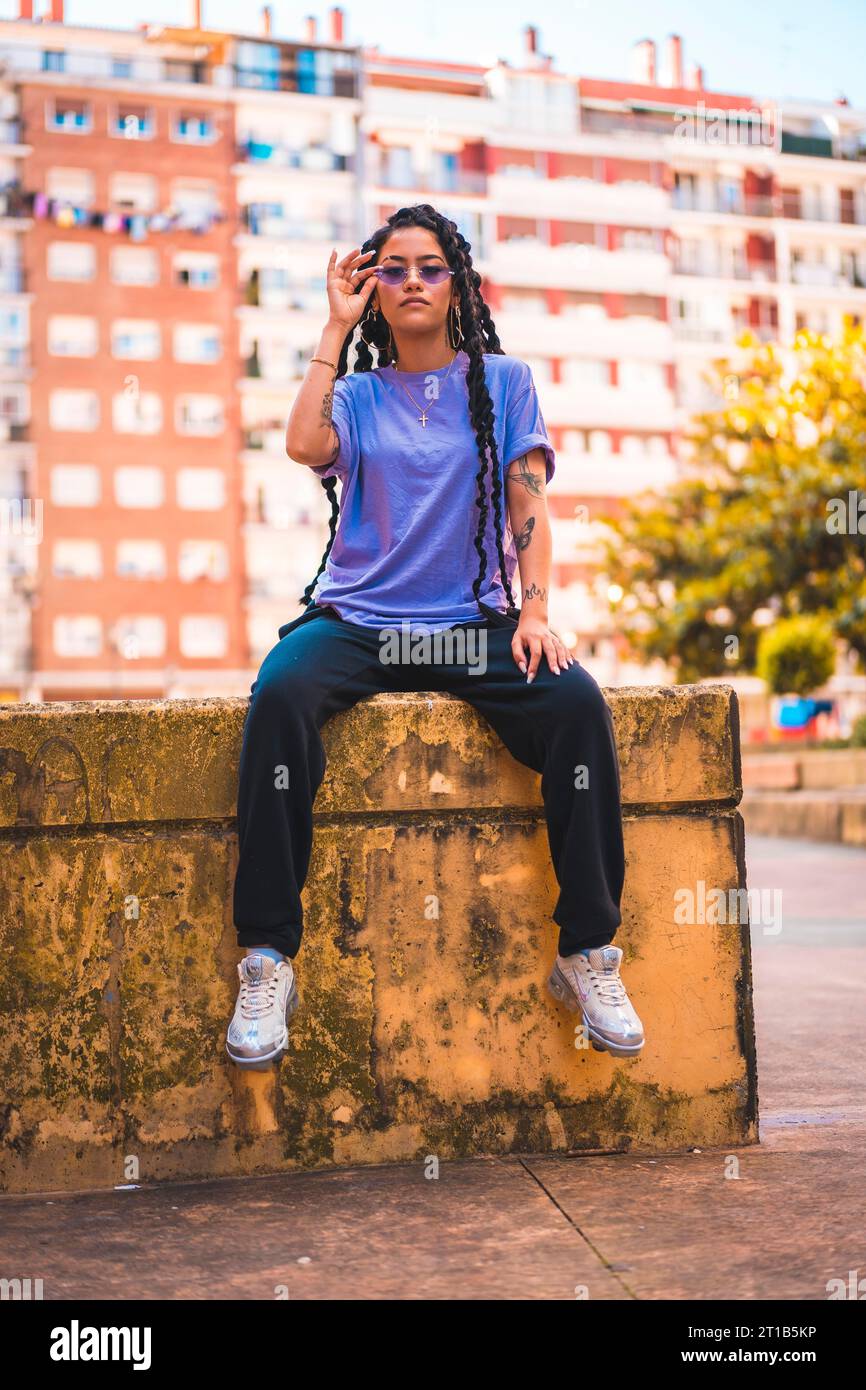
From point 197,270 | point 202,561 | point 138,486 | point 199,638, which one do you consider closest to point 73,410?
point 138,486

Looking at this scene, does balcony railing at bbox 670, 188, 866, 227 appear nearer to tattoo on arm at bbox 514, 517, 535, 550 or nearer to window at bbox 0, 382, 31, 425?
window at bbox 0, 382, 31, 425

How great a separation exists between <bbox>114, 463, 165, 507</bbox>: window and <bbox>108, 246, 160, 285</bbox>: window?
19.6ft

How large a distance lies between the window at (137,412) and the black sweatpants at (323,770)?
50538 mm

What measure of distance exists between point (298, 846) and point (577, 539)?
5367 centimetres

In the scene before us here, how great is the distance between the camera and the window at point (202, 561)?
174 feet

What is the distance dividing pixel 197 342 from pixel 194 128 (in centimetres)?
724

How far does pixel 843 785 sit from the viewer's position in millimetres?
18641

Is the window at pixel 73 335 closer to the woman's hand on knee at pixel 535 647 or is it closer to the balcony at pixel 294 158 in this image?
the balcony at pixel 294 158

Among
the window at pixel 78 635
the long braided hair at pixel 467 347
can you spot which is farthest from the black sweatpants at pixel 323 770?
the window at pixel 78 635

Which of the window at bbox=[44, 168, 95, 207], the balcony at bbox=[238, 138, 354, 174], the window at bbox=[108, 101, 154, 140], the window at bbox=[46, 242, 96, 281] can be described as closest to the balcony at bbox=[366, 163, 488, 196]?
the balcony at bbox=[238, 138, 354, 174]

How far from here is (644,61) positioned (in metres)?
66.4

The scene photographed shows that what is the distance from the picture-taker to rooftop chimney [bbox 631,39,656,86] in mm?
66125
